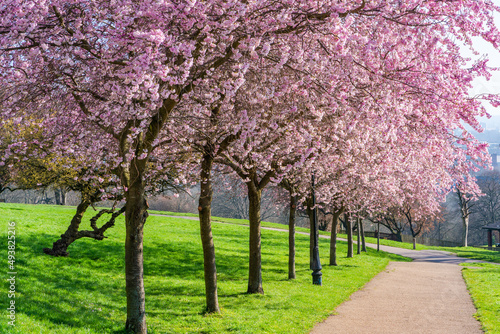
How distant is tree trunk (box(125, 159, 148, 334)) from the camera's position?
27.8ft

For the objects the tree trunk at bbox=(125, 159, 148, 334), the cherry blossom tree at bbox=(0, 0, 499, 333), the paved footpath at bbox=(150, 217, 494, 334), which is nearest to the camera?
the cherry blossom tree at bbox=(0, 0, 499, 333)

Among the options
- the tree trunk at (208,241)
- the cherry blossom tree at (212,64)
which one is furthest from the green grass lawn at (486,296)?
the tree trunk at (208,241)

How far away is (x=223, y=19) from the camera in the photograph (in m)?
6.83

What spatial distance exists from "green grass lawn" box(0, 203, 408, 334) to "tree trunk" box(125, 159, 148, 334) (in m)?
0.53

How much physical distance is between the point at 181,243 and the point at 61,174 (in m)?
9.81

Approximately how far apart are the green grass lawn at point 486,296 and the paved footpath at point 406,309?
10.2 inches

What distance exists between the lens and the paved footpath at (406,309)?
1101cm

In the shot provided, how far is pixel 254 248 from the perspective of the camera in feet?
47.6

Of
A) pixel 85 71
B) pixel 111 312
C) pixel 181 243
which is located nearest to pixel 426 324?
pixel 111 312

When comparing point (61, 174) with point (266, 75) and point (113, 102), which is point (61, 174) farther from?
point (266, 75)

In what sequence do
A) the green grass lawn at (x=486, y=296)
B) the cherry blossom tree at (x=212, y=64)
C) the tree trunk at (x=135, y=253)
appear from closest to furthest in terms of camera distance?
1. the cherry blossom tree at (x=212, y=64)
2. the tree trunk at (x=135, y=253)
3. the green grass lawn at (x=486, y=296)

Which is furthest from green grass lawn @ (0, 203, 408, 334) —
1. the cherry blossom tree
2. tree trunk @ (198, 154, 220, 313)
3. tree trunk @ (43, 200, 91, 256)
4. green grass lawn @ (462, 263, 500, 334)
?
green grass lawn @ (462, 263, 500, 334)

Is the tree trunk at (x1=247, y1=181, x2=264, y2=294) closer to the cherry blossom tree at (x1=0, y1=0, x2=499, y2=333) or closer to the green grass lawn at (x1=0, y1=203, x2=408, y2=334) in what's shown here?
the green grass lawn at (x1=0, y1=203, x2=408, y2=334)

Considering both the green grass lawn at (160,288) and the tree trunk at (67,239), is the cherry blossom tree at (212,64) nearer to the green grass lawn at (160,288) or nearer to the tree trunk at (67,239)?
the green grass lawn at (160,288)
